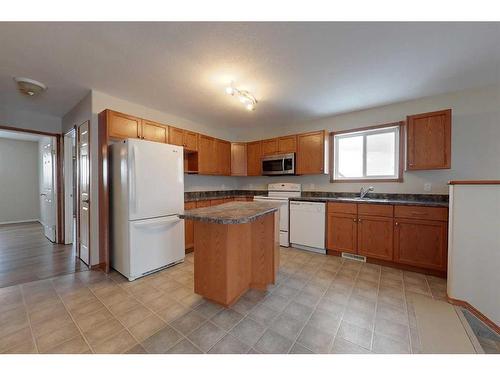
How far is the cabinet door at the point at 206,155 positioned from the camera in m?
3.71

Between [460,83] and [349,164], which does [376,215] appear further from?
[460,83]

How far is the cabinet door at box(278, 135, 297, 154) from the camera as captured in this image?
148 inches

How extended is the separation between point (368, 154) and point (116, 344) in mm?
4015

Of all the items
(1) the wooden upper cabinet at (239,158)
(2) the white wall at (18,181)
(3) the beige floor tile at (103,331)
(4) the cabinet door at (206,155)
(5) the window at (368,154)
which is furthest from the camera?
(2) the white wall at (18,181)

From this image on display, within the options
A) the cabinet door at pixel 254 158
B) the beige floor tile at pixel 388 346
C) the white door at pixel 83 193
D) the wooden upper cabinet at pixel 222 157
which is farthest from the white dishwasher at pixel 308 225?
the white door at pixel 83 193

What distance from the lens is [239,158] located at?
14.5 feet

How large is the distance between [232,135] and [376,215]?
3535 millimetres

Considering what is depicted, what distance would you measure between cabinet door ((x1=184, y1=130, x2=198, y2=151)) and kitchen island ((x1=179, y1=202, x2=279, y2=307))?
1.97m

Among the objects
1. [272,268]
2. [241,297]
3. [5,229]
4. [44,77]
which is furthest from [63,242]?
[272,268]

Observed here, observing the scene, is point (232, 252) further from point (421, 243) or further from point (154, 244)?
point (421, 243)

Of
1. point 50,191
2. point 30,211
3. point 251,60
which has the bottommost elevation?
point 30,211

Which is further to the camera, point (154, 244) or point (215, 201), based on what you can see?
point (215, 201)

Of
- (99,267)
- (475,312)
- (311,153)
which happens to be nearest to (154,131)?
(99,267)

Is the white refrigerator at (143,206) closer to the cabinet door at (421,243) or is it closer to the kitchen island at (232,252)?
the kitchen island at (232,252)
